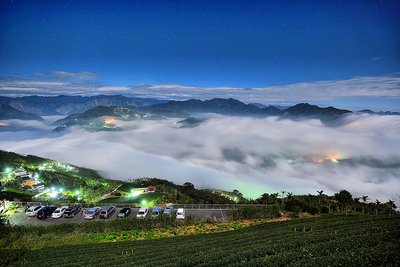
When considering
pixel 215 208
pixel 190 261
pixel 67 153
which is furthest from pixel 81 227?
pixel 67 153

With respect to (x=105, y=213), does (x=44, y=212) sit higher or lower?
lower

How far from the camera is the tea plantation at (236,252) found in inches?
365

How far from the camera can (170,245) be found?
16.6 metres

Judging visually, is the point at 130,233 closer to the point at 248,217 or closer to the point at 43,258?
the point at 43,258

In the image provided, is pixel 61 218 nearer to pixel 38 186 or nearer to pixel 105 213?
pixel 105 213

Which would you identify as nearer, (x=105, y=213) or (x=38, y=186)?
(x=105, y=213)

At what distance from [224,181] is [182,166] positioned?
53.2m

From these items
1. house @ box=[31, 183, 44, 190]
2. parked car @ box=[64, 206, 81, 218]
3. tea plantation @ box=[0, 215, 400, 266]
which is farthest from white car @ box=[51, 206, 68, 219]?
house @ box=[31, 183, 44, 190]

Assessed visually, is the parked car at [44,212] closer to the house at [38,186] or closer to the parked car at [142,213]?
the parked car at [142,213]

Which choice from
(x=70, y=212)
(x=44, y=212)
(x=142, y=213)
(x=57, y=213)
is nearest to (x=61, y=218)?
(x=57, y=213)

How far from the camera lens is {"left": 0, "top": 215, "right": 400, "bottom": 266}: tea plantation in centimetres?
927

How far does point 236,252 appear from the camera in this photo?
12.5 metres

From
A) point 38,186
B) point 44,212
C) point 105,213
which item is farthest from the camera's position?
point 38,186

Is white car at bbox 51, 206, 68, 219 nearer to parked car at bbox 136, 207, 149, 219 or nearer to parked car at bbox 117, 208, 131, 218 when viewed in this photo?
parked car at bbox 117, 208, 131, 218
